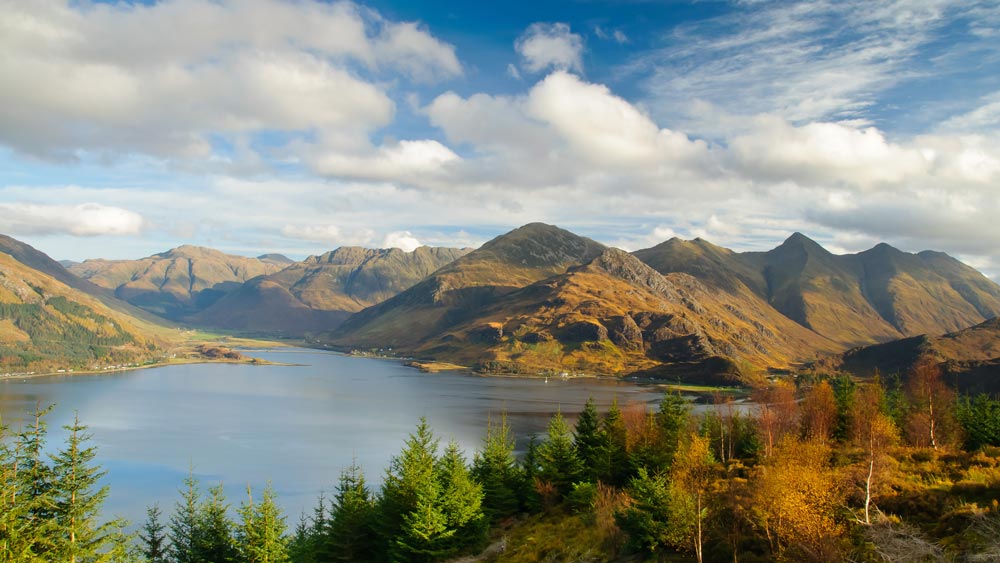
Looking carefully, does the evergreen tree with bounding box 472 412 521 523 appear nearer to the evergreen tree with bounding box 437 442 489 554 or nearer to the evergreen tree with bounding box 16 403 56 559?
the evergreen tree with bounding box 437 442 489 554

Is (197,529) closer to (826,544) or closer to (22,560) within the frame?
(22,560)

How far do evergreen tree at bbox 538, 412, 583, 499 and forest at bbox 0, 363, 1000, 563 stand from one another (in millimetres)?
145

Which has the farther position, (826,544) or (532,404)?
(532,404)

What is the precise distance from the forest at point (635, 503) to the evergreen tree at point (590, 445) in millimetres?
181

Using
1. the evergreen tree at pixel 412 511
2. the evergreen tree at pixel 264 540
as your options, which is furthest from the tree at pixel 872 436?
the evergreen tree at pixel 264 540

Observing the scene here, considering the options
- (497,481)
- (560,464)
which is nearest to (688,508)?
(560,464)

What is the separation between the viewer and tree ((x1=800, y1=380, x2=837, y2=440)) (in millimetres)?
66312

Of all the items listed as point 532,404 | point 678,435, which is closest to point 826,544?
point 678,435

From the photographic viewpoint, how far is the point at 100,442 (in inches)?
5032

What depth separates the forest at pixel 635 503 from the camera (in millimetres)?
31469

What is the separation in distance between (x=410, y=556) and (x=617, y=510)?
16789 mm

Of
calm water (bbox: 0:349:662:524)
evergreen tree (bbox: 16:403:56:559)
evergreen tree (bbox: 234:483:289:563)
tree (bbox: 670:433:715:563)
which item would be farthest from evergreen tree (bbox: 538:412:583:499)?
calm water (bbox: 0:349:662:524)

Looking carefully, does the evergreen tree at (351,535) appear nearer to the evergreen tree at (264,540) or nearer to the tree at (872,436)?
the evergreen tree at (264,540)

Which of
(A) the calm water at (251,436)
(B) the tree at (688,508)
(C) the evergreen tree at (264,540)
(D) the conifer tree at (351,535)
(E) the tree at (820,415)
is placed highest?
(E) the tree at (820,415)
